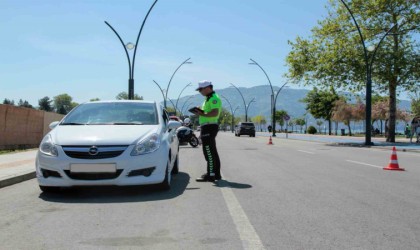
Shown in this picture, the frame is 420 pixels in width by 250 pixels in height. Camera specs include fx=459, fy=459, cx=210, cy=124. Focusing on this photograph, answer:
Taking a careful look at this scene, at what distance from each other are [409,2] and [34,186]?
27749 millimetres

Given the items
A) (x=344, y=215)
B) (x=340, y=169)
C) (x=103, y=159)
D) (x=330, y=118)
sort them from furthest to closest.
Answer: (x=330, y=118)
(x=340, y=169)
(x=103, y=159)
(x=344, y=215)

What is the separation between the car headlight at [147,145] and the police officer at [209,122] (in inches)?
58.4

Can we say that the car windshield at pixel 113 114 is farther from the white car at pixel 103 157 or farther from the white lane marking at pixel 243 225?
the white lane marking at pixel 243 225

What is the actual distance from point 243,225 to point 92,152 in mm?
2534

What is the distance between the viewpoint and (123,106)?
8.00m

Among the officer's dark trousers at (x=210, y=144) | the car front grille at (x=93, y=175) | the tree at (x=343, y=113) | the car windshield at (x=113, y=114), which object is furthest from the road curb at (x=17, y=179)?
the tree at (x=343, y=113)

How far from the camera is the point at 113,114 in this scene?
25.4 ft

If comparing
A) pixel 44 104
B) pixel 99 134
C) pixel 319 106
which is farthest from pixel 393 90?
pixel 44 104

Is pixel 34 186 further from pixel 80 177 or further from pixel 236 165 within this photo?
pixel 236 165

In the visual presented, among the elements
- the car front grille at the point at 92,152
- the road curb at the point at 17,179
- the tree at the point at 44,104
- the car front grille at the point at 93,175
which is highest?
the tree at the point at 44,104

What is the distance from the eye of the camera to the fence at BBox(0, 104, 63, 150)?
18031 millimetres

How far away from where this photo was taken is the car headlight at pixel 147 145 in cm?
643

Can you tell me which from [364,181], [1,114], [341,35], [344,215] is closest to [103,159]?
[344,215]

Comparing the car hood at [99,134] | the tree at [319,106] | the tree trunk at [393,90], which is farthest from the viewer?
the tree at [319,106]
